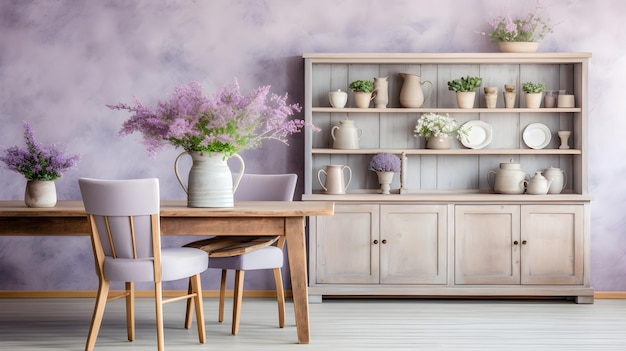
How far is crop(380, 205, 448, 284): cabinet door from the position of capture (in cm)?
558

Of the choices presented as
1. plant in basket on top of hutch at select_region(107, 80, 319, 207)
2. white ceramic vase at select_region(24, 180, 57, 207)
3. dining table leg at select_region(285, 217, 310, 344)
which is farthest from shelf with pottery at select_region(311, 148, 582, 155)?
white ceramic vase at select_region(24, 180, 57, 207)

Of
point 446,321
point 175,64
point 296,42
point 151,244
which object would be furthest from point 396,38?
point 151,244

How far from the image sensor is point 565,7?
5887 mm

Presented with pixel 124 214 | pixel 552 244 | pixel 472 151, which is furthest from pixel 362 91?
pixel 124 214

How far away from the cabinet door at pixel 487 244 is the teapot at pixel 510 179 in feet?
0.55

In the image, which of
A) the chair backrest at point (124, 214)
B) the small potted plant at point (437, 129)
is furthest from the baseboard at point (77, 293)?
the chair backrest at point (124, 214)

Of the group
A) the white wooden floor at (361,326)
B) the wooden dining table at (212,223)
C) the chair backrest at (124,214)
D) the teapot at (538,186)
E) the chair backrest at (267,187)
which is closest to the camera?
the chair backrest at (124,214)

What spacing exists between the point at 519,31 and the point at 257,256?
8.50 feet

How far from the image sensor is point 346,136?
577 cm

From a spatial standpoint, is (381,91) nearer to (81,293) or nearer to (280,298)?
(280,298)

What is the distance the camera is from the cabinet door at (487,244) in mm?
5582

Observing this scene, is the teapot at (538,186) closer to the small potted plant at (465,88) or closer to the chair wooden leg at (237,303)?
the small potted plant at (465,88)

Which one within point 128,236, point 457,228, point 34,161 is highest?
point 34,161

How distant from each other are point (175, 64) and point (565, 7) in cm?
279
